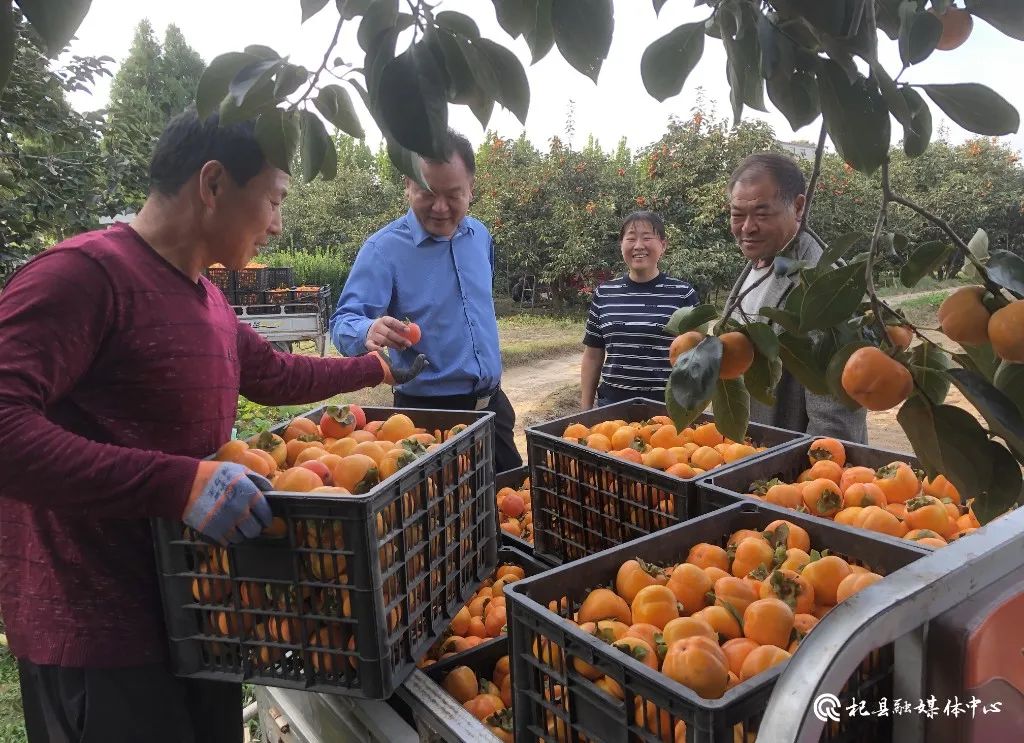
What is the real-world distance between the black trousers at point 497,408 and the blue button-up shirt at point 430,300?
0.04 m

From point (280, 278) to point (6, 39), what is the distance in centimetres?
1113

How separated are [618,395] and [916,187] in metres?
20.0

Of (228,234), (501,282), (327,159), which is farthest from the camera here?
(501,282)

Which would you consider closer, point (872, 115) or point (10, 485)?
point (872, 115)

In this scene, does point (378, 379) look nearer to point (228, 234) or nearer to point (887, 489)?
point (228, 234)

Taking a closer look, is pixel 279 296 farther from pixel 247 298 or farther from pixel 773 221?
pixel 773 221

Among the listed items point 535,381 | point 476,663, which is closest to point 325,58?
point 476,663

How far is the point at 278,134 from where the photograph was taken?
3.36 feet

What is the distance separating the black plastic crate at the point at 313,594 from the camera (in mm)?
1328

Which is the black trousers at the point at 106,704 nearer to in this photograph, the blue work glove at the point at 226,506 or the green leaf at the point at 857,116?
the blue work glove at the point at 226,506

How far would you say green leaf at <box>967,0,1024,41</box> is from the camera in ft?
2.48

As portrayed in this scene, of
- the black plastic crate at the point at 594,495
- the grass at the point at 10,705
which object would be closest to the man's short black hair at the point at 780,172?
the black plastic crate at the point at 594,495

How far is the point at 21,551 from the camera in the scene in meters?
1.52

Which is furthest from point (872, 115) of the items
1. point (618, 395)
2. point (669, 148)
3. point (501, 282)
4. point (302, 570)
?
point (501, 282)
